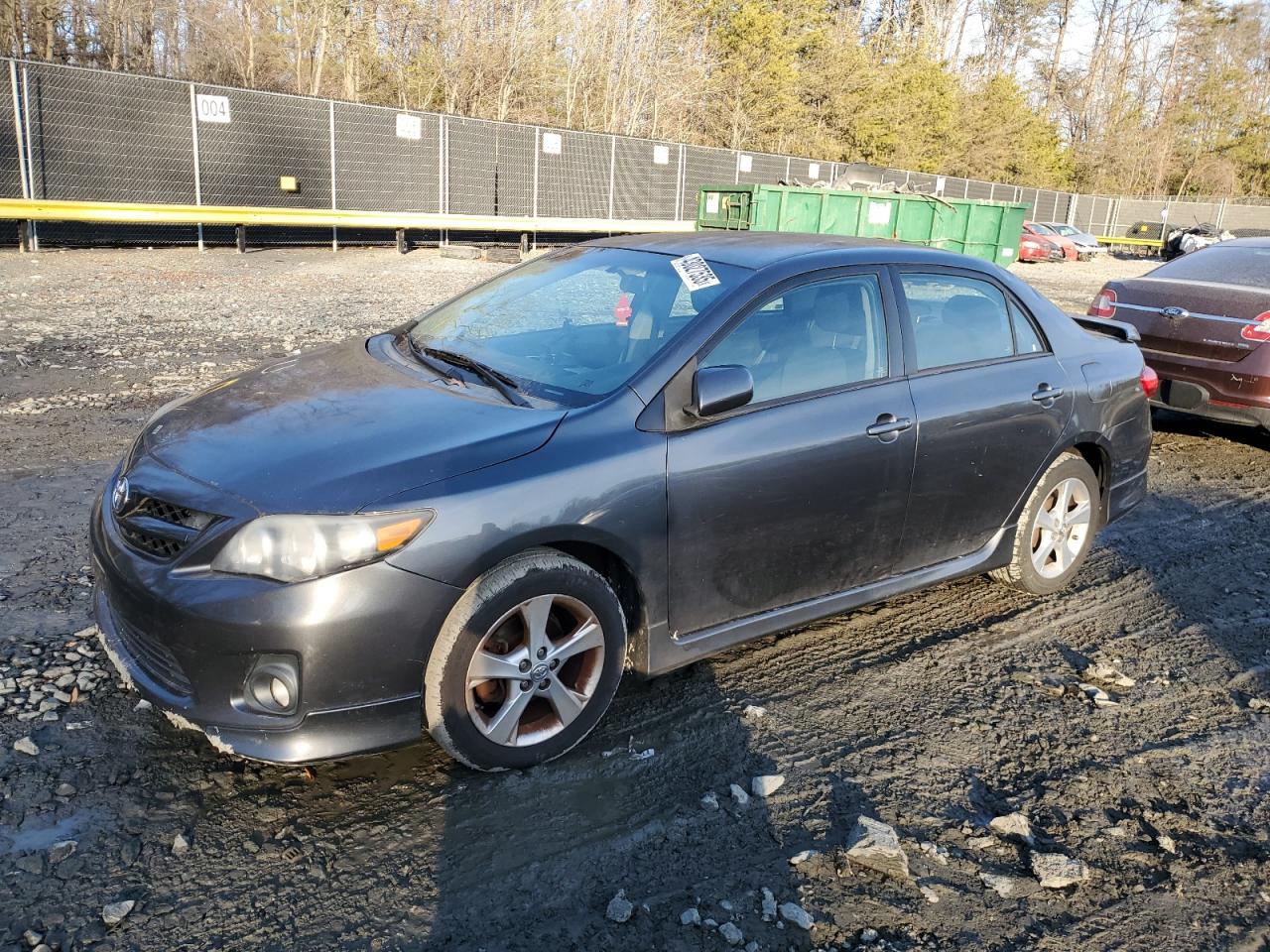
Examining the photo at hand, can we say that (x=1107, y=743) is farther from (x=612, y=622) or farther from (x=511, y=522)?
(x=511, y=522)

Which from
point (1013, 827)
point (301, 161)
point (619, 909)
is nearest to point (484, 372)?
point (619, 909)

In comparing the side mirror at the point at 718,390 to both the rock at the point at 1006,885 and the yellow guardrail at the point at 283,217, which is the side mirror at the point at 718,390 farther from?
the yellow guardrail at the point at 283,217

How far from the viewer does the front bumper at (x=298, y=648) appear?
2.76m

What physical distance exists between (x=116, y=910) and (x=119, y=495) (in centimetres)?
131

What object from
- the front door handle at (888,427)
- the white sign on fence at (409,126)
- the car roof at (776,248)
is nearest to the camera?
the front door handle at (888,427)

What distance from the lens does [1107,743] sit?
3678 millimetres

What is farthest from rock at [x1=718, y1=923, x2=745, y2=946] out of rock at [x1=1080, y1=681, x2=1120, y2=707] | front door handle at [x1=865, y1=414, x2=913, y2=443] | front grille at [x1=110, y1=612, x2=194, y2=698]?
rock at [x1=1080, y1=681, x2=1120, y2=707]

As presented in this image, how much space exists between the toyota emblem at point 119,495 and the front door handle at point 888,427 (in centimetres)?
260

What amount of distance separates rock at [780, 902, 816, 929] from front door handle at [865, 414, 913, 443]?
71.7 inches

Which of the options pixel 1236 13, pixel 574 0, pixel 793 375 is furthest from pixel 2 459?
pixel 1236 13

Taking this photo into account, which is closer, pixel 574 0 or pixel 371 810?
pixel 371 810

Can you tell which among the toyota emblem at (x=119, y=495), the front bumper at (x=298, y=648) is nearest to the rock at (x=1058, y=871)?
the front bumper at (x=298, y=648)

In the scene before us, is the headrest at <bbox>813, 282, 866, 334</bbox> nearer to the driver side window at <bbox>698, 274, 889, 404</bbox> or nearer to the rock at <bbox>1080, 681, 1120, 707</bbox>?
the driver side window at <bbox>698, 274, 889, 404</bbox>

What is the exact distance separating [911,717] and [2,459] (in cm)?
531
